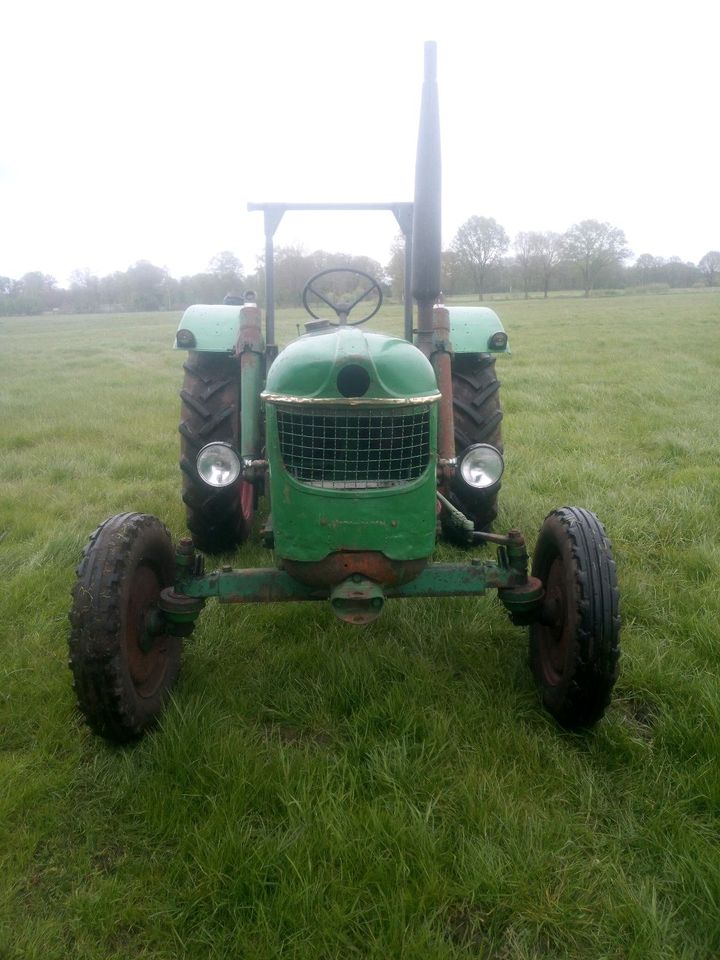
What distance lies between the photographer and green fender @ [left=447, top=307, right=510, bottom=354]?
3.73 m

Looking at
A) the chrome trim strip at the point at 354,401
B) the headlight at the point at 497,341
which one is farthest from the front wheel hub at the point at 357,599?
the headlight at the point at 497,341

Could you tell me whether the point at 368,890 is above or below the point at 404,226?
below

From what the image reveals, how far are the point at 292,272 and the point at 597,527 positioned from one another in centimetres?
385

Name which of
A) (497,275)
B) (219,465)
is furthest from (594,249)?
(219,465)

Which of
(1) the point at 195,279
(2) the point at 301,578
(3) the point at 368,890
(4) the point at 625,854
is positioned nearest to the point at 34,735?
(2) the point at 301,578

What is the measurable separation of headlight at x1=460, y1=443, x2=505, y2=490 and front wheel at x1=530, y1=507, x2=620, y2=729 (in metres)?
0.31

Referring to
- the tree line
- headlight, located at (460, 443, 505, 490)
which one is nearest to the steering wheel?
headlight, located at (460, 443, 505, 490)

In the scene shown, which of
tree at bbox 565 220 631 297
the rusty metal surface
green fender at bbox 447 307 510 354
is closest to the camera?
the rusty metal surface

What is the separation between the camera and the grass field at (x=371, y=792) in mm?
1730

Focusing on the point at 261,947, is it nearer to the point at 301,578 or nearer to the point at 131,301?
the point at 301,578

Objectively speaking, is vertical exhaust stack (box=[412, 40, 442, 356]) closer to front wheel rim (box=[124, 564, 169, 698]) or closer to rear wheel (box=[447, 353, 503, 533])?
rear wheel (box=[447, 353, 503, 533])

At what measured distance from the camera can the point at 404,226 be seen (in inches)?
145

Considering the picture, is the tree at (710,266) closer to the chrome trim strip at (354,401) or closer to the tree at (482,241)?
the tree at (482,241)

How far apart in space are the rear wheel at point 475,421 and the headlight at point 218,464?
4.11 ft
